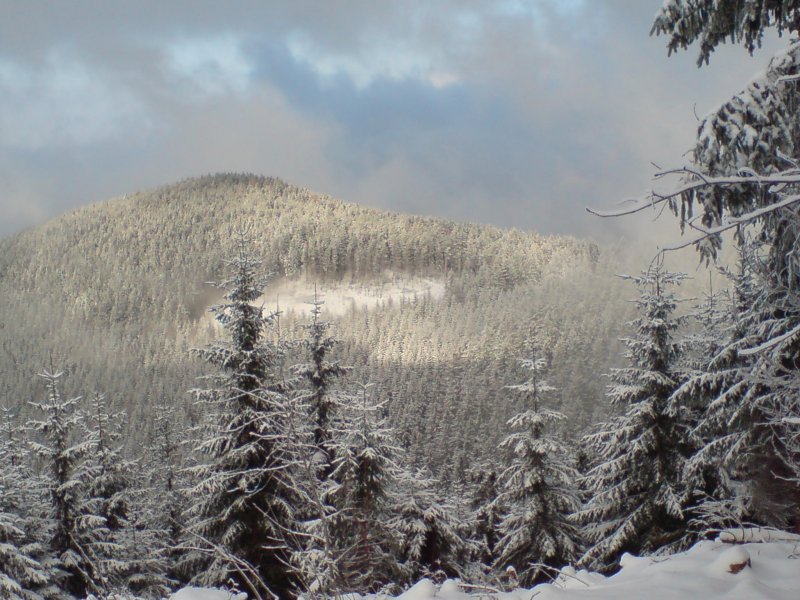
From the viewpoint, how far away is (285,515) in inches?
464

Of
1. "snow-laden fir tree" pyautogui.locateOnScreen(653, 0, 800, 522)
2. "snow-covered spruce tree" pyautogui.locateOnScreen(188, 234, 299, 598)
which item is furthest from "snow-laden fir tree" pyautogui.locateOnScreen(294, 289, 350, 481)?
"snow-laden fir tree" pyautogui.locateOnScreen(653, 0, 800, 522)

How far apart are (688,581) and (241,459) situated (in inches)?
410

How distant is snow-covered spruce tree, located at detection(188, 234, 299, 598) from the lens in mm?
11641

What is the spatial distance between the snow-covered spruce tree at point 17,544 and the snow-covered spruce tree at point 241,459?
3707 millimetres

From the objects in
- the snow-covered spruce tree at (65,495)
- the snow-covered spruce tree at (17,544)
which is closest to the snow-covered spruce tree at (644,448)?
the snow-covered spruce tree at (17,544)

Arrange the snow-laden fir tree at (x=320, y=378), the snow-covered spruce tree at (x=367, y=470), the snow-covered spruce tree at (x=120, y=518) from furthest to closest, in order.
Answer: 1. the snow-covered spruce tree at (x=120, y=518)
2. the snow-laden fir tree at (x=320, y=378)
3. the snow-covered spruce tree at (x=367, y=470)

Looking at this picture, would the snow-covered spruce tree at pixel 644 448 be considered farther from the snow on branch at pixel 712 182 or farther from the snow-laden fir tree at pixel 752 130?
the snow on branch at pixel 712 182

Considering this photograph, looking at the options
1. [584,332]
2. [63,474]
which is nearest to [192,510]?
[63,474]

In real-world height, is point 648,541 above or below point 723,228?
below

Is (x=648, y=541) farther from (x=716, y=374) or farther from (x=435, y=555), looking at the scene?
(x=435, y=555)

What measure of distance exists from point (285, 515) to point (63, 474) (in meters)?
7.88

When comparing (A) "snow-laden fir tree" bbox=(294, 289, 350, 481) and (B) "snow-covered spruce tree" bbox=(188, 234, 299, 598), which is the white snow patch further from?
(A) "snow-laden fir tree" bbox=(294, 289, 350, 481)

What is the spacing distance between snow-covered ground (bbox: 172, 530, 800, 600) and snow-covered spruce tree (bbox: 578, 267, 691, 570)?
9.09m

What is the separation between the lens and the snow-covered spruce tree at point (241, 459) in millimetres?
11641
